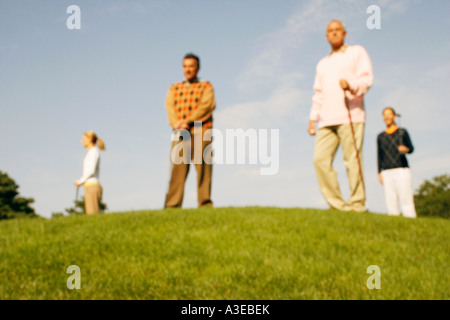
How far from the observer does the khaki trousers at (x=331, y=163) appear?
839 centimetres

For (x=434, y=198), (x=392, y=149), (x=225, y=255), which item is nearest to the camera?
(x=225, y=255)

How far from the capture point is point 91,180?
9.27 meters

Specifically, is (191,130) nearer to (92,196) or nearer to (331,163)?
(92,196)

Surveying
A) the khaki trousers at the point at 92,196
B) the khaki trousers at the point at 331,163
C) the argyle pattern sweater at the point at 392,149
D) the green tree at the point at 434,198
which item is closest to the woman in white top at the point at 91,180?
the khaki trousers at the point at 92,196

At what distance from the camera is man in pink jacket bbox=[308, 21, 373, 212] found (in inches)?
330

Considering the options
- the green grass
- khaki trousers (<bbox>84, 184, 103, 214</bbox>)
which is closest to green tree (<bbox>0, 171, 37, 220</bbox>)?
khaki trousers (<bbox>84, 184, 103, 214</bbox>)

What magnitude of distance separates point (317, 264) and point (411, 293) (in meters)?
1.10

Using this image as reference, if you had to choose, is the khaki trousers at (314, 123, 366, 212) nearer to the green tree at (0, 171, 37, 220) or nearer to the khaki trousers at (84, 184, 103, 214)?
the khaki trousers at (84, 184, 103, 214)

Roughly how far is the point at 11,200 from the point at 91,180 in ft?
115

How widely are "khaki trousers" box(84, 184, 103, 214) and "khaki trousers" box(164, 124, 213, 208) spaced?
1.67 metres

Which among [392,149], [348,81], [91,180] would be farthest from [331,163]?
[91,180]

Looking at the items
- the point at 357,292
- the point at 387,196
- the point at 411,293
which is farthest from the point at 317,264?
the point at 387,196

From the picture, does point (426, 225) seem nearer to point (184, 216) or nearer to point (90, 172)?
point (184, 216)

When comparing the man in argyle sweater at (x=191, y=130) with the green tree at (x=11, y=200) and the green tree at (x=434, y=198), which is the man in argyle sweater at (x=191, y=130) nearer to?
the green tree at (x=11, y=200)
